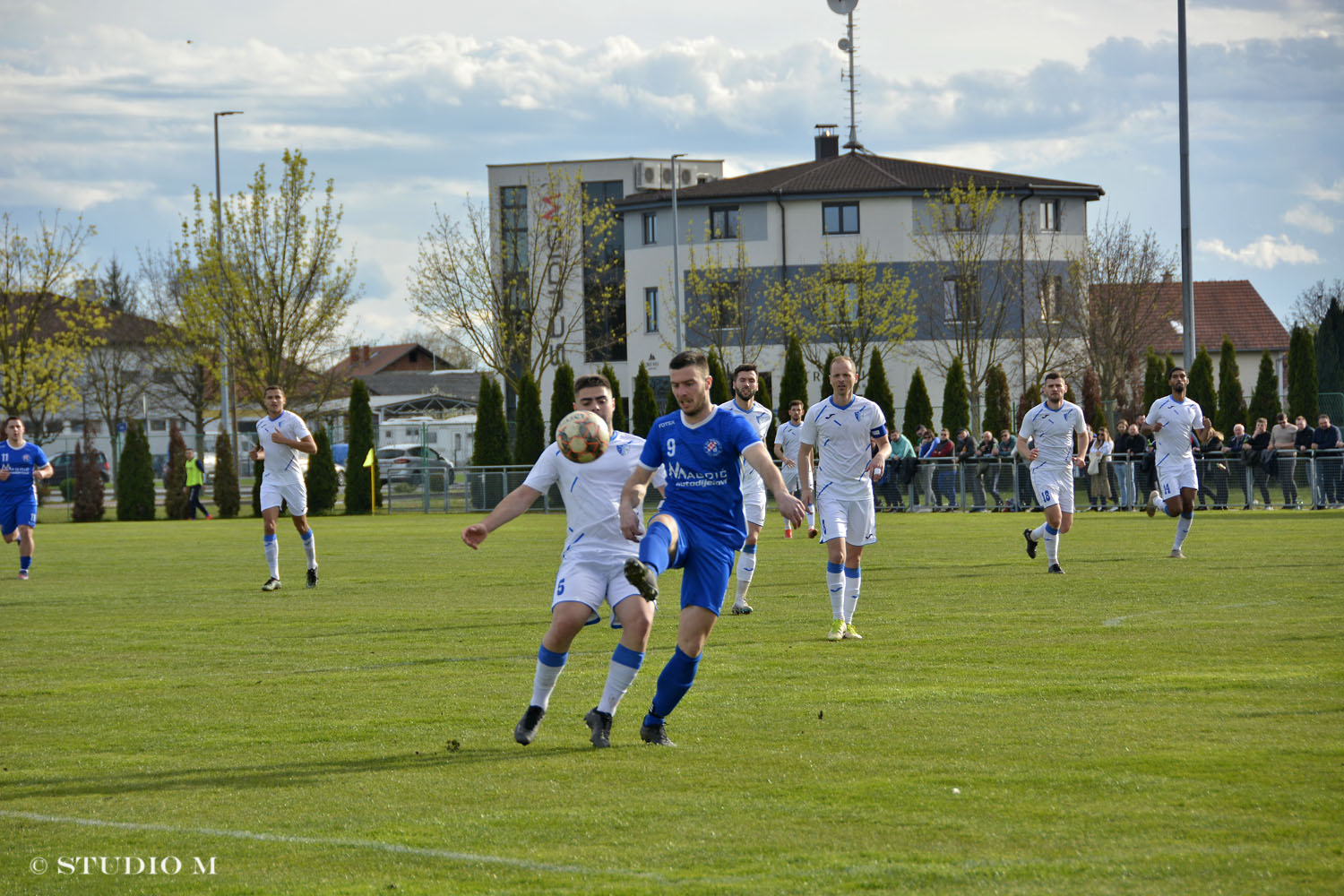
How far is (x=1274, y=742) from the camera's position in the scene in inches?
278

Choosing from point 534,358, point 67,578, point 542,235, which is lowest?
point 67,578

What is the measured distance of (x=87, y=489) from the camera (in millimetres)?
41875

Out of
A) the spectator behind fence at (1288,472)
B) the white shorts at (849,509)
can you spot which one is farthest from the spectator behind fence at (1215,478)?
the white shorts at (849,509)

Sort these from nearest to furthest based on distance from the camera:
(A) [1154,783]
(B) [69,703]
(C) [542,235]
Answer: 1. (A) [1154,783]
2. (B) [69,703]
3. (C) [542,235]

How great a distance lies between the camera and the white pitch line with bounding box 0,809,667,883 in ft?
17.2

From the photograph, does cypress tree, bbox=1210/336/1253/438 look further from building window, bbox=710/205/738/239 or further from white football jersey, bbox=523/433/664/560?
white football jersey, bbox=523/433/664/560

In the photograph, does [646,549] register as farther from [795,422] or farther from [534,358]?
[534,358]

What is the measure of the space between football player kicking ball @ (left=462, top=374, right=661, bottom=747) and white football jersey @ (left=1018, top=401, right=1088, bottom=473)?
439 inches

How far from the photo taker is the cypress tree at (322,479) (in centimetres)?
4206

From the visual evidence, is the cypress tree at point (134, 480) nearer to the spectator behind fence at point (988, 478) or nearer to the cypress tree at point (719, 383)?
Answer: the cypress tree at point (719, 383)

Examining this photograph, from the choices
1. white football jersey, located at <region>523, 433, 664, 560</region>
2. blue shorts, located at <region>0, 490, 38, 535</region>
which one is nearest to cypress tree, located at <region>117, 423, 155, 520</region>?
blue shorts, located at <region>0, 490, 38, 535</region>

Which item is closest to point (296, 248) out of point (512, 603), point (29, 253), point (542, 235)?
point (29, 253)

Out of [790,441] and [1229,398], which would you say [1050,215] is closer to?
[1229,398]

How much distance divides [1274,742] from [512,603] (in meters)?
9.44
